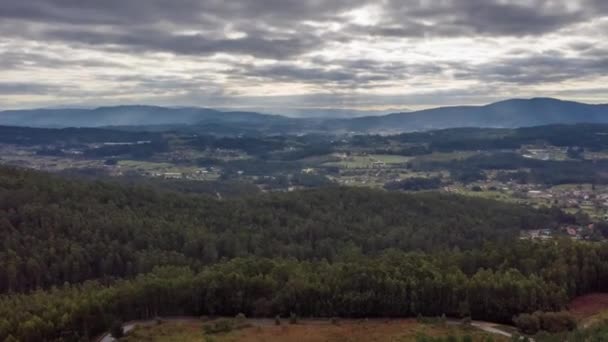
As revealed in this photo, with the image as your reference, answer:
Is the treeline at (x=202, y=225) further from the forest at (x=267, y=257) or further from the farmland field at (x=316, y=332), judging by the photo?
the farmland field at (x=316, y=332)

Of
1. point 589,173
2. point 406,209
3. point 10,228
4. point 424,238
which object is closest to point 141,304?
point 10,228

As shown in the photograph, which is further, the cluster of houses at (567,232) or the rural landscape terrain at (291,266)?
the cluster of houses at (567,232)

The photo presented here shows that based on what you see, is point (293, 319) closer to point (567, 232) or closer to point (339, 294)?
point (339, 294)

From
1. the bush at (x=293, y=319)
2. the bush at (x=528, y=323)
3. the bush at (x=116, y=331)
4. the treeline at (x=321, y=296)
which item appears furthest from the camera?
the treeline at (x=321, y=296)

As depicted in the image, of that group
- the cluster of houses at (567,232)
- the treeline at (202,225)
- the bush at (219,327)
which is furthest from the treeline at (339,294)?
the cluster of houses at (567,232)

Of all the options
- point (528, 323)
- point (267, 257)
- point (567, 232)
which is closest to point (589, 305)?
point (528, 323)

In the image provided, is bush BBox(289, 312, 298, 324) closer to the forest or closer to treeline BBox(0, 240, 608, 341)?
treeline BBox(0, 240, 608, 341)

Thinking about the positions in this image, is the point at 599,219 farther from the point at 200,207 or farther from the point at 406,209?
the point at 200,207

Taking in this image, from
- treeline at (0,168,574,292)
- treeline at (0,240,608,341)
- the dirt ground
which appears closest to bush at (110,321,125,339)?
treeline at (0,240,608,341)

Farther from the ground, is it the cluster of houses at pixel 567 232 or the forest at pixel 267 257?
the forest at pixel 267 257
